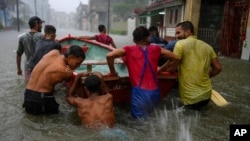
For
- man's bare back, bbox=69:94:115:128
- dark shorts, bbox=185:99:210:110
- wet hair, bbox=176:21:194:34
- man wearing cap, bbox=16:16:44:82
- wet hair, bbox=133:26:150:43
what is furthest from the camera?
man wearing cap, bbox=16:16:44:82

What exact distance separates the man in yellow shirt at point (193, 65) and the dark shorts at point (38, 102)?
2273mm

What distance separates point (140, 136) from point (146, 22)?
94.1 feet

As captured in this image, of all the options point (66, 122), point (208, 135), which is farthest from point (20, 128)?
point (208, 135)

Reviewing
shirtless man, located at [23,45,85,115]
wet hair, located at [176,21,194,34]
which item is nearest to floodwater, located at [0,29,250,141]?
shirtless man, located at [23,45,85,115]

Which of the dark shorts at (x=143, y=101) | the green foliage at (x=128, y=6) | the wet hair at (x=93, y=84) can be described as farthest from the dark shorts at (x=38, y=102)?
the green foliage at (x=128, y=6)

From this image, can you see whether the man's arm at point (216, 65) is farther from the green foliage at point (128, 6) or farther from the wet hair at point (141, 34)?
the green foliage at point (128, 6)

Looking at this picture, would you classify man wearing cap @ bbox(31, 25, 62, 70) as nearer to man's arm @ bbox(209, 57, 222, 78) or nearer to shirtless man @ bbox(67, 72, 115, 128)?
shirtless man @ bbox(67, 72, 115, 128)

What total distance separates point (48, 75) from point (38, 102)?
522mm

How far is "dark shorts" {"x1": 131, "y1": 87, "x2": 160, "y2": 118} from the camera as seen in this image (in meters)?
4.50

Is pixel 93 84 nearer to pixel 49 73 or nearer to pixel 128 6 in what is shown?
pixel 49 73

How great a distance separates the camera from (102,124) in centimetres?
410

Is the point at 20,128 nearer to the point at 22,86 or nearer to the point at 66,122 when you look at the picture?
the point at 66,122

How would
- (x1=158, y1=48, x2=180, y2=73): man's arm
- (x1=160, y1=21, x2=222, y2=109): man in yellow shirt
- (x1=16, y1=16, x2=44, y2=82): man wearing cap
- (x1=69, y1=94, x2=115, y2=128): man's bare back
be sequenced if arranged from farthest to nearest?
(x1=16, y1=16, x2=44, y2=82): man wearing cap < (x1=160, y1=21, x2=222, y2=109): man in yellow shirt < (x1=158, y1=48, x2=180, y2=73): man's arm < (x1=69, y1=94, x2=115, y2=128): man's bare back

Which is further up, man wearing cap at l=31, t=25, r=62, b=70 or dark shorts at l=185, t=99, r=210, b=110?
man wearing cap at l=31, t=25, r=62, b=70
